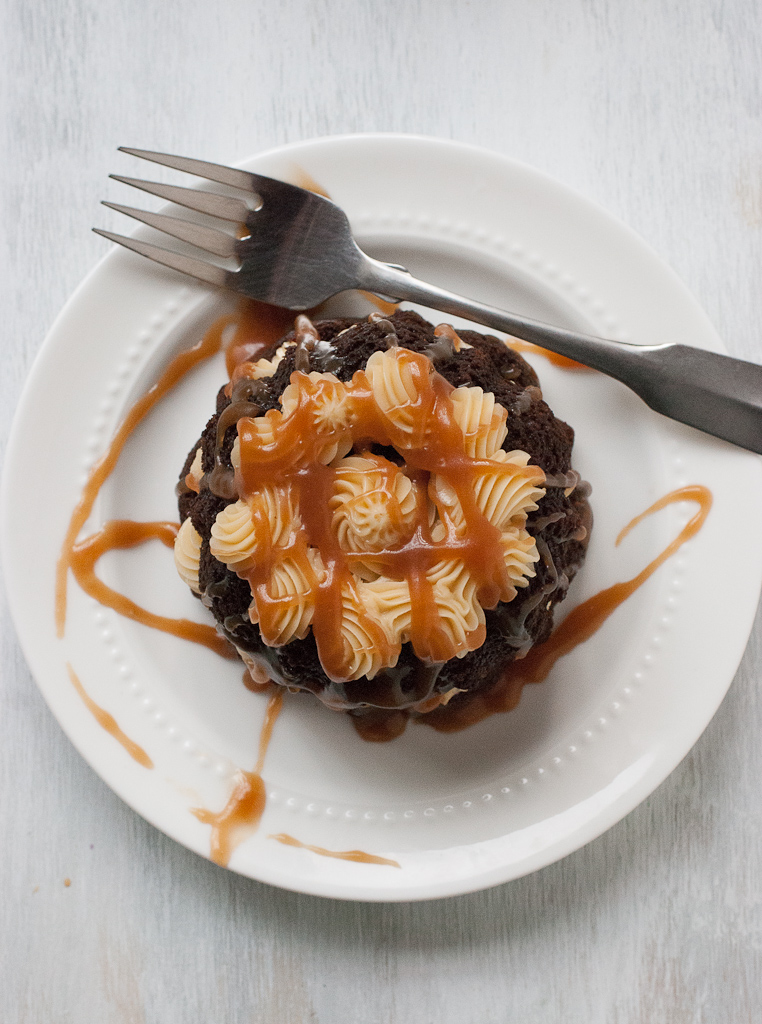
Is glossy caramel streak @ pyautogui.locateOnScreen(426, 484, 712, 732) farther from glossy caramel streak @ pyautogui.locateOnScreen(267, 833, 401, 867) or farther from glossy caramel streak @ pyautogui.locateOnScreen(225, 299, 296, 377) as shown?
glossy caramel streak @ pyautogui.locateOnScreen(225, 299, 296, 377)

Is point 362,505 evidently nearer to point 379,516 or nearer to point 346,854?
point 379,516

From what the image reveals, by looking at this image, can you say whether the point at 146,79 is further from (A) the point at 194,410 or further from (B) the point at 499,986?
(B) the point at 499,986

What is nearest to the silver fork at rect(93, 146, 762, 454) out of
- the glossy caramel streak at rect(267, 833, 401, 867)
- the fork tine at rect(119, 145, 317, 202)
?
the fork tine at rect(119, 145, 317, 202)

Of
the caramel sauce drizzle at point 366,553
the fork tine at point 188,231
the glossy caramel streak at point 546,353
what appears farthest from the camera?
the glossy caramel streak at point 546,353

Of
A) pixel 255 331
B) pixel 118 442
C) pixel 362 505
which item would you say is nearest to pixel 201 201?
pixel 255 331

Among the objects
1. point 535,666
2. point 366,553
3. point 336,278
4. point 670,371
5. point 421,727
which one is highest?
point 670,371

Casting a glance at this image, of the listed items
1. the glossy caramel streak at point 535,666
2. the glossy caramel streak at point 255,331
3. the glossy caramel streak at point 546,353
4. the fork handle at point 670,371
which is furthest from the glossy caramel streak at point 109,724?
the glossy caramel streak at point 546,353

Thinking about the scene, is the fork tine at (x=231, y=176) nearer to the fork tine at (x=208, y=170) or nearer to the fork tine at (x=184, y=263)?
the fork tine at (x=208, y=170)

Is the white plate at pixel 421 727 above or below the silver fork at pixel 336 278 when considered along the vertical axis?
below
